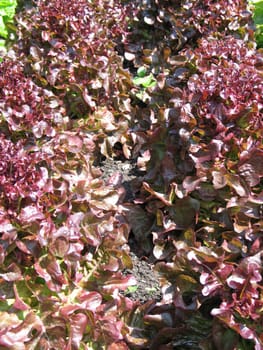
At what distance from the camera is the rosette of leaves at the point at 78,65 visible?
4105mm

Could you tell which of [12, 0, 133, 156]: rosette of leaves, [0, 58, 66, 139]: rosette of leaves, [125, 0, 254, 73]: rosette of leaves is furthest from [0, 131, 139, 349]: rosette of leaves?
[125, 0, 254, 73]: rosette of leaves

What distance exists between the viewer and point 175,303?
279 cm

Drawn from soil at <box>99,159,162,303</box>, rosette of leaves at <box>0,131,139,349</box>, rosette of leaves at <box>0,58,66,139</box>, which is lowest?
soil at <box>99,159,162,303</box>

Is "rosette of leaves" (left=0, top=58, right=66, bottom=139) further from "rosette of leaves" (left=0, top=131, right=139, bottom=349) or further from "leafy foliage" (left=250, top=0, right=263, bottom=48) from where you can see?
"leafy foliage" (left=250, top=0, right=263, bottom=48)

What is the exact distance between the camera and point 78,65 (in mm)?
4129

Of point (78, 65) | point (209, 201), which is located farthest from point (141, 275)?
point (78, 65)

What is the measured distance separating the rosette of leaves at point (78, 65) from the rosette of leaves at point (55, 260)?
3.54ft

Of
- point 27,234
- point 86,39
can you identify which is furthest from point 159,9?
point 27,234

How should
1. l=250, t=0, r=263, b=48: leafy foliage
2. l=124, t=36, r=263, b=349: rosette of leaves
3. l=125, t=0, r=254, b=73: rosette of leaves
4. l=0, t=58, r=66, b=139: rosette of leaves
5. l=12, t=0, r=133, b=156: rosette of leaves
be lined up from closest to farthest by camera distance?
l=124, t=36, r=263, b=349: rosette of leaves, l=0, t=58, r=66, b=139: rosette of leaves, l=12, t=0, r=133, b=156: rosette of leaves, l=125, t=0, r=254, b=73: rosette of leaves, l=250, t=0, r=263, b=48: leafy foliage

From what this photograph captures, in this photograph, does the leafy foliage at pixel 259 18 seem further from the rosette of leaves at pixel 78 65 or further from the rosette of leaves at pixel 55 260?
the rosette of leaves at pixel 55 260

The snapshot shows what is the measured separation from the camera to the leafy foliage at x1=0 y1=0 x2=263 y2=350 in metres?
2.60

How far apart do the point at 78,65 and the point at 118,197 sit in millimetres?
1313

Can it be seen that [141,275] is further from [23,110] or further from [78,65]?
[78,65]

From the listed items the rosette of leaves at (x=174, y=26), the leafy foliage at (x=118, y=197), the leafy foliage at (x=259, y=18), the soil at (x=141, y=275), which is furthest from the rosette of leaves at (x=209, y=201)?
the leafy foliage at (x=259, y=18)
